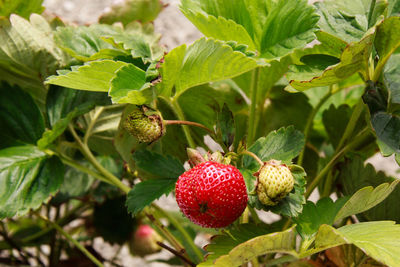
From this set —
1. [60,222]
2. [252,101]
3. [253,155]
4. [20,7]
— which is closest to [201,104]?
[252,101]

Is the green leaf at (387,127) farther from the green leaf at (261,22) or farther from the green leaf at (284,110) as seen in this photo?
the green leaf at (284,110)

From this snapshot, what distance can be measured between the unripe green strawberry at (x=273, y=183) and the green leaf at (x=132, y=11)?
37 cm

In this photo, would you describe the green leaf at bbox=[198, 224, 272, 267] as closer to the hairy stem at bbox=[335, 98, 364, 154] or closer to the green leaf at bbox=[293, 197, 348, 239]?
the green leaf at bbox=[293, 197, 348, 239]

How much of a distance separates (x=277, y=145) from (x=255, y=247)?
12 cm

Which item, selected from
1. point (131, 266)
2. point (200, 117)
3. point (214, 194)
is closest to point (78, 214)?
point (131, 266)

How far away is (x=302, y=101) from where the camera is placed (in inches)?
27.6

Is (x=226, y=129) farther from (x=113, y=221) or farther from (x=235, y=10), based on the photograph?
(x=113, y=221)

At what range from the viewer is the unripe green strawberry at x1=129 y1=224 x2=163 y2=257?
0.91 metres

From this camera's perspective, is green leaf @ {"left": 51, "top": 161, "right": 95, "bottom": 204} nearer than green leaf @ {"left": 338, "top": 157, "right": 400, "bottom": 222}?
No

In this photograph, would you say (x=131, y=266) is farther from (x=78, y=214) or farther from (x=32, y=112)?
(x=32, y=112)

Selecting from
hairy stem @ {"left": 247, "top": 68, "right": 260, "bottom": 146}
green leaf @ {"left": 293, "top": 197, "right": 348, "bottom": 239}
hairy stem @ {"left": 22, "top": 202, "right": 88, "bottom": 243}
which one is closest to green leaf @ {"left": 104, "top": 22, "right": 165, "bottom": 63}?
hairy stem @ {"left": 247, "top": 68, "right": 260, "bottom": 146}

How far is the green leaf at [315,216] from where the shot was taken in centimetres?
46

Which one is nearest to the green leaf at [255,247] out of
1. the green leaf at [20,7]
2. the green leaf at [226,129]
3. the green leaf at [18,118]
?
the green leaf at [226,129]

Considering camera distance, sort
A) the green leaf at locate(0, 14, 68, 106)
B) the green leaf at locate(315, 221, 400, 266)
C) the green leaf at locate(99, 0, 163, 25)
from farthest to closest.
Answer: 1. the green leaf at locate(99, 0, 163, 25)
2. the green leaf at locate(0, 14, 68, 106)
3. the green leaf at locate(315, 221, 400, 266)
